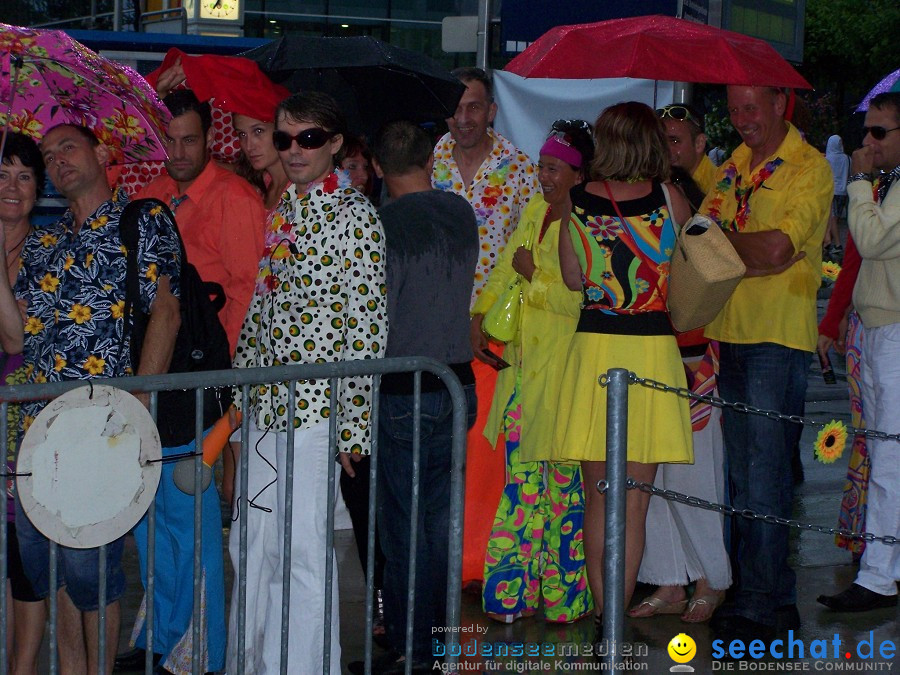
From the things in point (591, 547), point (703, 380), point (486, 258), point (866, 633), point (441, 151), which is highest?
point (441, 151)

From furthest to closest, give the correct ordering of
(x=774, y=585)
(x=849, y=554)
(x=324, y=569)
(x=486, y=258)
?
(x=849, y=554), (x=486, y=258), (x=774, y=585), (x=324, y=569)

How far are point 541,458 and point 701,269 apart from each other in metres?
1.21

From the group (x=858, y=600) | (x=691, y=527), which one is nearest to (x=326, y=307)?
(x=691, y=527)

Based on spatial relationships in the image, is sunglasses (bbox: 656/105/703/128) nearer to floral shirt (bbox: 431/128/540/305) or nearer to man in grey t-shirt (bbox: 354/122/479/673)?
floral shirt (bbox: 431/128/540/305)

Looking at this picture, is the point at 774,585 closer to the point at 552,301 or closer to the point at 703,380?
the point at 703,380

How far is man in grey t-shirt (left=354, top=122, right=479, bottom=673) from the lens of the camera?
503 centimetres

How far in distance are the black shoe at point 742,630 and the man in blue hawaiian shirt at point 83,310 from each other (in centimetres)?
251

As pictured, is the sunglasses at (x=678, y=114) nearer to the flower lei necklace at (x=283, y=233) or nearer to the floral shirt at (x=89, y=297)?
the flower lei necklace at (x=283, y=233)

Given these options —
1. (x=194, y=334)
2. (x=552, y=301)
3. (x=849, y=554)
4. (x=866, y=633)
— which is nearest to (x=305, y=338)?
(x=194, y=334)

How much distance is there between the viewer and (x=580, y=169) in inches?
231

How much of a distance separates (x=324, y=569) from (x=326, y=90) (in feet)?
9.19

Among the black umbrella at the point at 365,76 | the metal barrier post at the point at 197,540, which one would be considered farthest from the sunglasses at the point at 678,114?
the metal barrier post at the point at 197,540

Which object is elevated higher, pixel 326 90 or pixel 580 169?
pixel 326 90

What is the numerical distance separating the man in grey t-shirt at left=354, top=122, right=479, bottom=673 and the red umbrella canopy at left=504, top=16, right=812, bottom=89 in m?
0.75
